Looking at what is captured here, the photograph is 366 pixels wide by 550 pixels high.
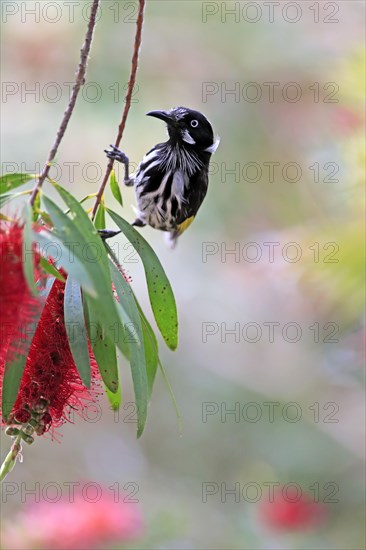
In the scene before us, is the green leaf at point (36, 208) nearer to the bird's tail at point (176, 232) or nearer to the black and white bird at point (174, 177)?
the black and white bird at point (174, 177)

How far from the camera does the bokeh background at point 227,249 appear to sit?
193 inches

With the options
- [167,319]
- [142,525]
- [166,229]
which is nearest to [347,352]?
[142,525]

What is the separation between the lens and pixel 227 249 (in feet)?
19.8

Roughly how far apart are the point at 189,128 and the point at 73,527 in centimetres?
171

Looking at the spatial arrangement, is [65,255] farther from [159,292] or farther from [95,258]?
[159,292]

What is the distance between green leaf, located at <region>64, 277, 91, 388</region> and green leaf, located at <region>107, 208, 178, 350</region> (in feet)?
0.83

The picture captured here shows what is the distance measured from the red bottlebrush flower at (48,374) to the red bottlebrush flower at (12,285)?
0.27 meters

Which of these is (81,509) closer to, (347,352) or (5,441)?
(5,441)

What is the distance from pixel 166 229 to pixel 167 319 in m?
0.77

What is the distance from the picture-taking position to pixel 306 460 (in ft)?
16.3

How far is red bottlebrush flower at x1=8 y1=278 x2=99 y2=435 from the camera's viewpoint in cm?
162

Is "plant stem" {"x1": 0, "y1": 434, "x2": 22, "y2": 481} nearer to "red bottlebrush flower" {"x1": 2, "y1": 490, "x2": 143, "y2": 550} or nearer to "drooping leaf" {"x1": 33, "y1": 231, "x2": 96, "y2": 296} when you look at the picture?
"drooping leaf" {"x1": 33, "y1": 231, "x2": 96, "y2": 296}

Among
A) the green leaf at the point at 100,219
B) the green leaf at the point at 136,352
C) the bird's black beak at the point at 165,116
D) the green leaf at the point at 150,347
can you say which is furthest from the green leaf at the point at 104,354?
the bird's black beak at the point at 165,116

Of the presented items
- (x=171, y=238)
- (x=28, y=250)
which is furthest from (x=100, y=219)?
(x=171, y=238)
